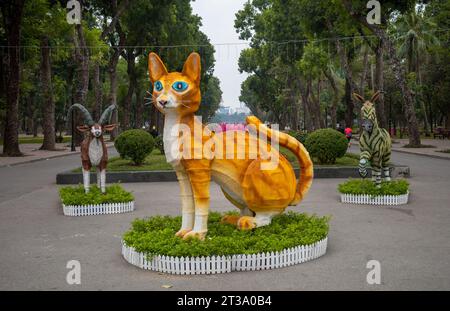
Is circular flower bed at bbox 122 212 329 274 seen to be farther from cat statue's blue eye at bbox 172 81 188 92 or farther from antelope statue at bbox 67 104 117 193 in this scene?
antelope statue at bbox 67 104 117 193

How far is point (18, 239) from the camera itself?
27.8 ft

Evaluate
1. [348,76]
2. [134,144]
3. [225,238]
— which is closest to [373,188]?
[225,238]

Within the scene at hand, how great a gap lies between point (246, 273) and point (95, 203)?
554cm

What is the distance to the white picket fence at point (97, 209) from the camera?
10.8m

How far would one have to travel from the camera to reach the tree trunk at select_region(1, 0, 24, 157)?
2677 cm

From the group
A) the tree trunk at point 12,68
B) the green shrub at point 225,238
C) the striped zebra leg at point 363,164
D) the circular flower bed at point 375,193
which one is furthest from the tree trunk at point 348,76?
the green shrub at point 225,238

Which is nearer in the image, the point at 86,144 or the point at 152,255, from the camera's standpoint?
the point at 152,255

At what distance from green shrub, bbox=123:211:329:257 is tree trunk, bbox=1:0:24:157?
73.0 ft

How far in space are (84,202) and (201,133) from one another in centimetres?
478

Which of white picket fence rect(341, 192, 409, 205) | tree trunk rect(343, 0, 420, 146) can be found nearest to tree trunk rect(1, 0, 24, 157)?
tree trunk rect(343, 0, 420, 146)

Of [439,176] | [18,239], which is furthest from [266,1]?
[18,239]

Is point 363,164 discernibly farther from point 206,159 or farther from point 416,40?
point 416,40

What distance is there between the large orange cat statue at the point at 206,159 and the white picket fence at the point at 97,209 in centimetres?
429

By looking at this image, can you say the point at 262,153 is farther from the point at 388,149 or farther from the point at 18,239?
the point at 388,149
